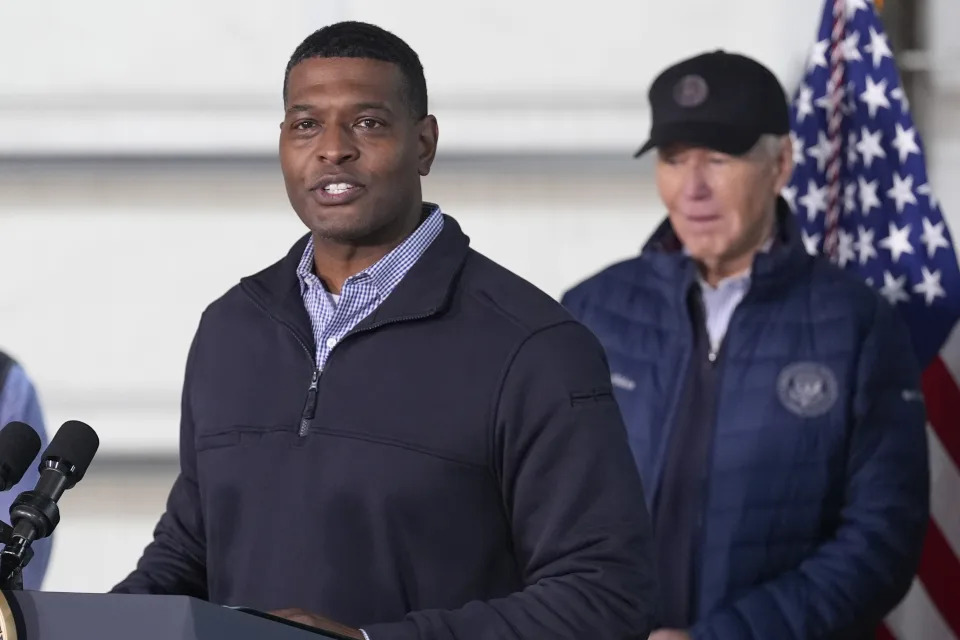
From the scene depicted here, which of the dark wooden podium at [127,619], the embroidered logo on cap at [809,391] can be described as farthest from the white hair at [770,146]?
the dark wooden podium at [127,619]

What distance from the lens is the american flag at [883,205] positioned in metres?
3.68

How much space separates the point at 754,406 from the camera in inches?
121

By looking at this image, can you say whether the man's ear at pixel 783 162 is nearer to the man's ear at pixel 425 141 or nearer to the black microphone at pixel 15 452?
the man's ear at pixel 425 141

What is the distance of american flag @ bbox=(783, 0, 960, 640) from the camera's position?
12.1ft

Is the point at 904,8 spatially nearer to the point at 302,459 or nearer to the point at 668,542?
the point at 668,542

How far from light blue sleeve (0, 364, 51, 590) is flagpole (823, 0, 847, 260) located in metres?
1.72

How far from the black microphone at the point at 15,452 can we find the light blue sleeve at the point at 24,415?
140cm

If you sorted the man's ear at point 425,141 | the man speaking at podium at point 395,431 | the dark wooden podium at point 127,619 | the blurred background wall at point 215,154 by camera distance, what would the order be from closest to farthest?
the dark wooden podium at point 127,619, the man speaking at podium at point 395,431, the man's ear at point 425,141, the blurred background wall at point 215,154

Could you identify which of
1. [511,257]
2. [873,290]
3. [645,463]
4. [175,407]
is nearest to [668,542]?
[645,463]

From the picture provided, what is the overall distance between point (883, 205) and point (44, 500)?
98.7 inches

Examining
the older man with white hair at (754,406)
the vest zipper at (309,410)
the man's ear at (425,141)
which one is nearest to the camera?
the vest zipper at (309,410)

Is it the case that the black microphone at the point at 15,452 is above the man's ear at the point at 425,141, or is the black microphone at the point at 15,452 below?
below

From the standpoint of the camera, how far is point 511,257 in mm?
3998

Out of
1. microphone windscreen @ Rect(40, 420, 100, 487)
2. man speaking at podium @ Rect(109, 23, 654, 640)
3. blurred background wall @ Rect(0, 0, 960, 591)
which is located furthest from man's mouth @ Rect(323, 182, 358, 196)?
blurred background wall @ Rect(0, 0, 960, 591)
